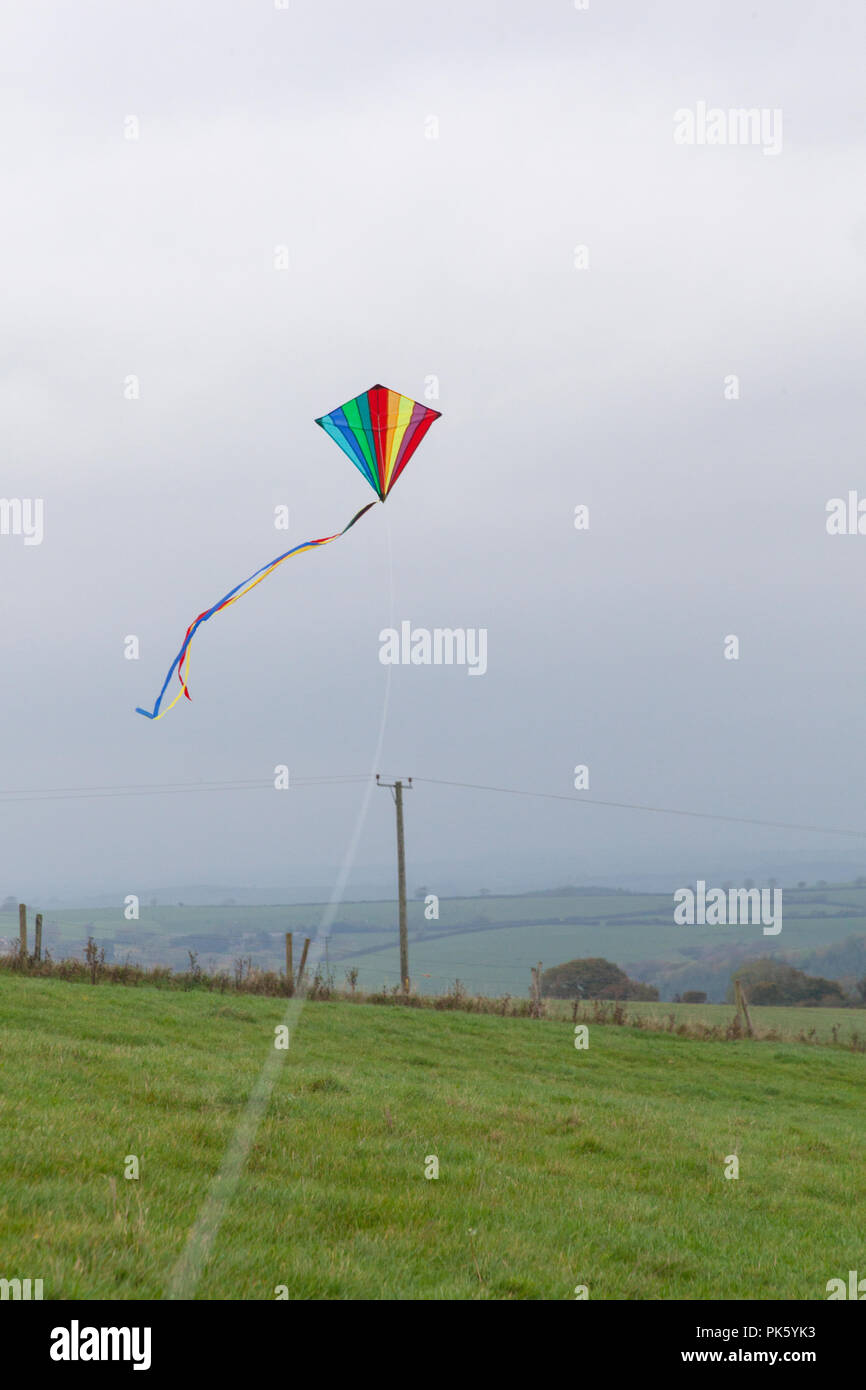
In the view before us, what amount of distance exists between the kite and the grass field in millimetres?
4740

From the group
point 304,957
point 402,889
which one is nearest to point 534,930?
point 402,889

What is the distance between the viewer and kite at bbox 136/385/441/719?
13.3 meters

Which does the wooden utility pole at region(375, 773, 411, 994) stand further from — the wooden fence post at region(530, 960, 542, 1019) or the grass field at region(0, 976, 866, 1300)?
the grass field at region(0, 976, 866, 1300)

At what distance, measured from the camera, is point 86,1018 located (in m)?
18.8

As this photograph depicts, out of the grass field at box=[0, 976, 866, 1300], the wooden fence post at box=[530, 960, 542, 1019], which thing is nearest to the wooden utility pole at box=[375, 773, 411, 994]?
the wooden fence post at box=[530, 960, 542, 1019]

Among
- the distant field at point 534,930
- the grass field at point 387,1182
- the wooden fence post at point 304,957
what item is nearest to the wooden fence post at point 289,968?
the wooden fence post at point 304,957

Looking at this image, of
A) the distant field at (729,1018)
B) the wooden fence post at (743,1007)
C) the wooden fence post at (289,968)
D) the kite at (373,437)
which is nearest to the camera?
the kite at (373,437)

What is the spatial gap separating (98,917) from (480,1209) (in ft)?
360

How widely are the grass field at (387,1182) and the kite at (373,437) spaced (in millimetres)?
4740

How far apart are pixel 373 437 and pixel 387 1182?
9.18m

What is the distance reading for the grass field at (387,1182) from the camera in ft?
21.4

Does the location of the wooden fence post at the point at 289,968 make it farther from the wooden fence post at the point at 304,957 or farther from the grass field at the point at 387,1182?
the grass field at the point at 387,1182
